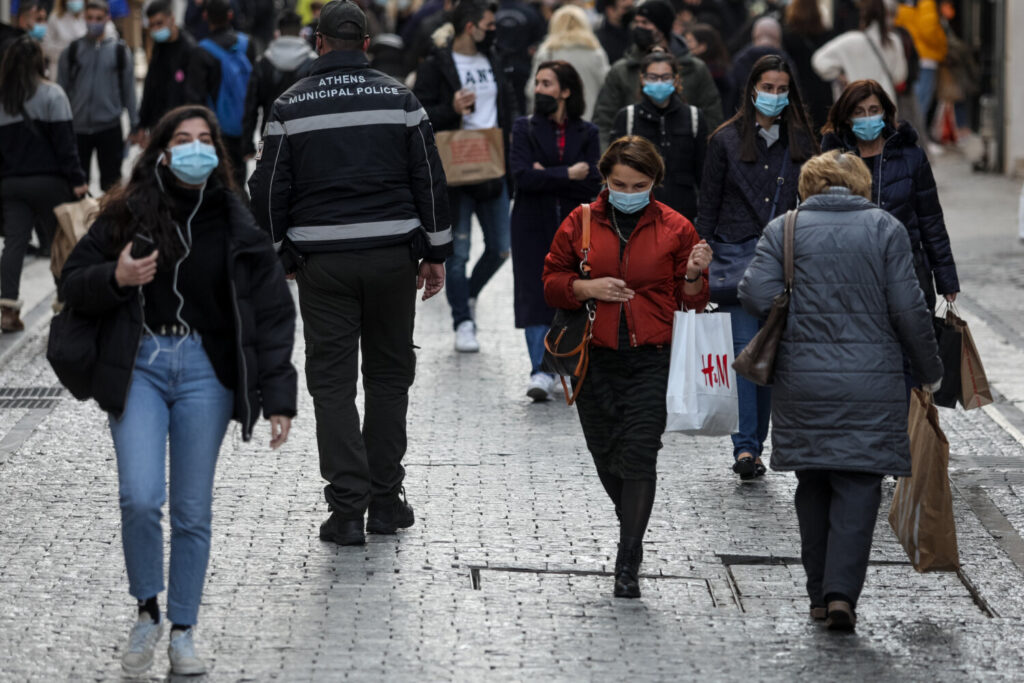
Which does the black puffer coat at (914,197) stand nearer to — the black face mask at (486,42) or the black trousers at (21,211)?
the black face mask at (486,42)

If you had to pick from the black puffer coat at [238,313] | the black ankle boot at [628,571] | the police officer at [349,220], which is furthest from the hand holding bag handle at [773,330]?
the black puffer coat at [238,313]

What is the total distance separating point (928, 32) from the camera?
73.0ft

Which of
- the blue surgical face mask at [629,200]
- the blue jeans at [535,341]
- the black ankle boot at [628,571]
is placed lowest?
the blue jeans at [535,341]

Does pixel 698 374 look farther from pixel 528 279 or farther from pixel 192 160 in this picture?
pixel 528 279

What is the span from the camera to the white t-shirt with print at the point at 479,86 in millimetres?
10766

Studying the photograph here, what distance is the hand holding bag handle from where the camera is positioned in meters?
5.84

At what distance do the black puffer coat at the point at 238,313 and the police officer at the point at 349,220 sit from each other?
1.16m

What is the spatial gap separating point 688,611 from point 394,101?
213 centimetres

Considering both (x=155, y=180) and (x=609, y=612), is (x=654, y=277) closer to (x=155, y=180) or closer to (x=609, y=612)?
(x=609, y=612)

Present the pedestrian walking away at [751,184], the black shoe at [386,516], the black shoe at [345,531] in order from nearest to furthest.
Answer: the black shoe at [345,531] < the black shoe at [386,516] < the pedestrian walking away at [751,184]

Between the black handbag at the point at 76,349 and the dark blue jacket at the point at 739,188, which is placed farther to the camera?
the dark blue jacket at the point at 739,188

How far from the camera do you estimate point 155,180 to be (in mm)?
5242

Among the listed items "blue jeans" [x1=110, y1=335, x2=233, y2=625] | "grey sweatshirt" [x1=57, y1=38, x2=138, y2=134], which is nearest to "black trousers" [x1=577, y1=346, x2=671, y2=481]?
"blue jeans" [x1=110, y1=335, x2=233, y2=625]

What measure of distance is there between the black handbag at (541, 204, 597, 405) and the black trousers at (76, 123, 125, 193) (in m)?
9.01
